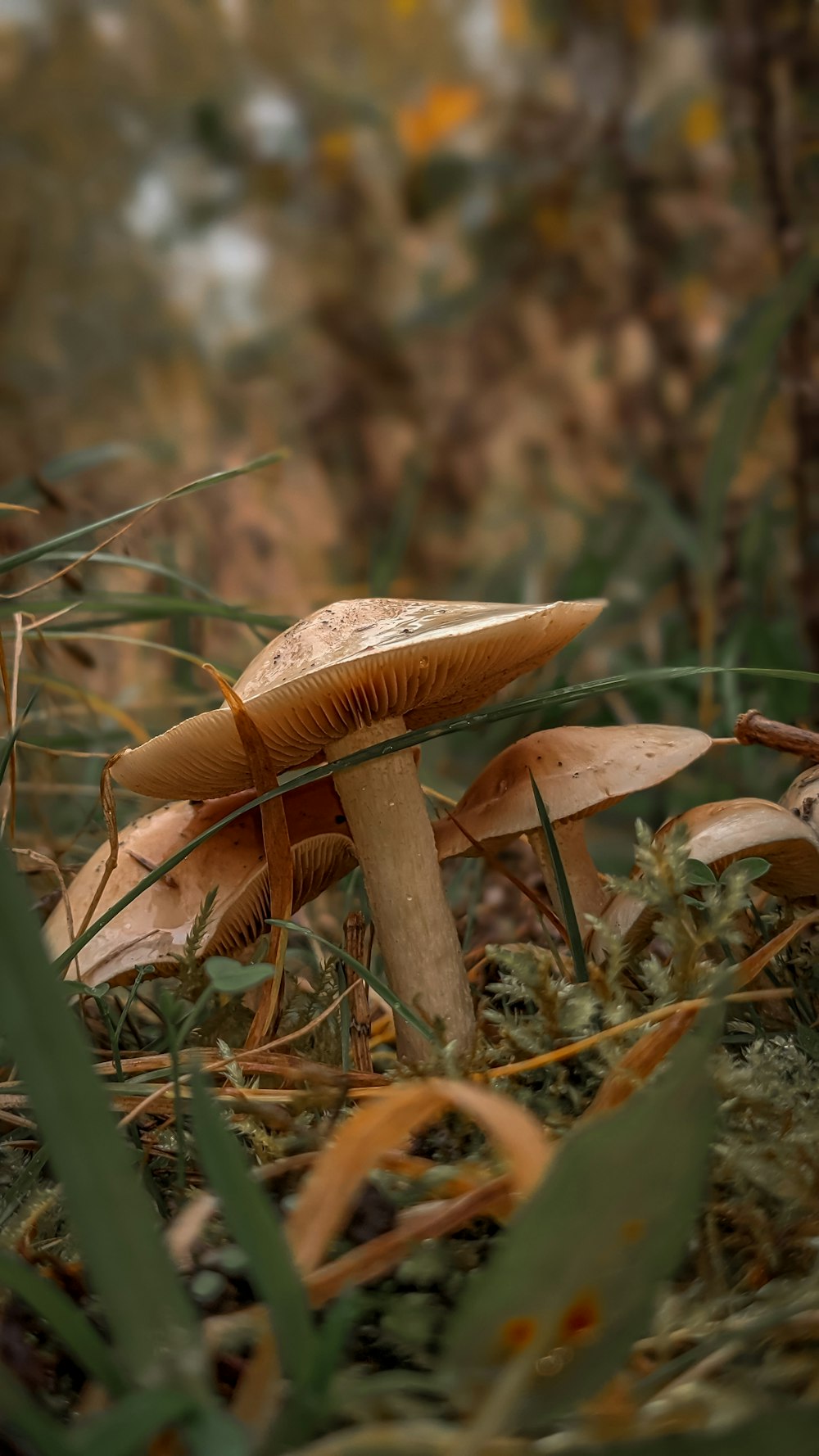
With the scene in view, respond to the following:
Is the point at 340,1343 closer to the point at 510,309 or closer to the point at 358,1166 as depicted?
the point at 358,1166

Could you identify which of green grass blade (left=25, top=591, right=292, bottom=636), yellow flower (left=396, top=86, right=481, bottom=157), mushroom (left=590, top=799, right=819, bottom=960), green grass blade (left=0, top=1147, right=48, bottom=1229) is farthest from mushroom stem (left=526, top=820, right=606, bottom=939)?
yellow flower (left=396, top=86, right=481, bottom=157)

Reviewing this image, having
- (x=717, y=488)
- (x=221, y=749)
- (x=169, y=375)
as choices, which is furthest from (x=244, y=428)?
(x=221, y=749)

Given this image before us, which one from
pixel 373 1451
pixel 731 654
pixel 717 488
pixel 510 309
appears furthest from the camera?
pixel 510 309

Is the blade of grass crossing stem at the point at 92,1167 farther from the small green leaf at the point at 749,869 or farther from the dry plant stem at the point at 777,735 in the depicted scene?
the dry plant stem at the point at 777,735

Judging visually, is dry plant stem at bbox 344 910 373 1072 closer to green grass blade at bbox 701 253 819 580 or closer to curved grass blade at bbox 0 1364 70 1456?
curved grass blade at bbox 0 1364 70 1456

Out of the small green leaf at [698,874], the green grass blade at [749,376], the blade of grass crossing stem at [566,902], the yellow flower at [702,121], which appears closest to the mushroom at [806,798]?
the small green leaf at [698,874]

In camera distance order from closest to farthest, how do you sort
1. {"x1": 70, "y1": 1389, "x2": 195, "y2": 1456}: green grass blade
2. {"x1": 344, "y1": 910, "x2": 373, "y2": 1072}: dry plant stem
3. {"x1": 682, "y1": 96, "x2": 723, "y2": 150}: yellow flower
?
{"x1": 70, "y1": 1389, "x2": 195, "y2": 1456}: green grass blade, {"x1": 344, "y1": 910, "x2": 373, "y2": 1072}: dry plant stem, {"x1": 682, "y1": 96, "x2": 723, "y2": 150}: yellow flower

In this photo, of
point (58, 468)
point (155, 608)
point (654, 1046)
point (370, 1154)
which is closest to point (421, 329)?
point (58, 468)

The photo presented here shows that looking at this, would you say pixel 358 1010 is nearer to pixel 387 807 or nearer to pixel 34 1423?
pixel 387 807
